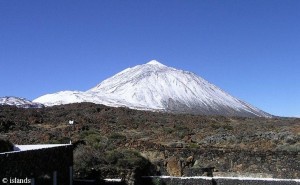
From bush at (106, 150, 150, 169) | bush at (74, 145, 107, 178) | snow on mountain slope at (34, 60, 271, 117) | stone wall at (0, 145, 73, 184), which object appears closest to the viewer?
stone wall at (0, 145, 73, 184)

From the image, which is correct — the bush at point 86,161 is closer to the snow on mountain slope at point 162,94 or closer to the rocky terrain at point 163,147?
the rocky terrain at point 163,147

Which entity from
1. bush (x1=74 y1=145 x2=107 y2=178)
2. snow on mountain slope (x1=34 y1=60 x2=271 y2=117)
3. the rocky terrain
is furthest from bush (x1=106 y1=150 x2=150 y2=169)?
snow on mountain slope (x1=34 y1=60 x2=271 y2=117)

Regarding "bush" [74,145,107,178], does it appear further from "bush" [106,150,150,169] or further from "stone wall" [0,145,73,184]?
"stone wall" [0,145,73,184]

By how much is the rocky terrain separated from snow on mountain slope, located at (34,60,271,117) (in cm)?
4846

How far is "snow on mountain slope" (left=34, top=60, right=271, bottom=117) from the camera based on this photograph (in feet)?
302

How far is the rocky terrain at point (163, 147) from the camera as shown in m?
22.5

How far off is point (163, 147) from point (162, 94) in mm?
80439

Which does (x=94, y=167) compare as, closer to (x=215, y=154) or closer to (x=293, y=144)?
(x=215, y=154)

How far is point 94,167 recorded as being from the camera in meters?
22.6

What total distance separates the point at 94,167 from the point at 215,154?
5.95m

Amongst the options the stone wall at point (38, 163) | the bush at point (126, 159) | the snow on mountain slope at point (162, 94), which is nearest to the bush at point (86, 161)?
the bush at point (126, 159)

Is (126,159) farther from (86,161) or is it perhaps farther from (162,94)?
(162,94)

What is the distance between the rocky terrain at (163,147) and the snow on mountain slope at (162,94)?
1908 inches

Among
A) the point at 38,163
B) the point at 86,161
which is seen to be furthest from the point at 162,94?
the point at 38,163
